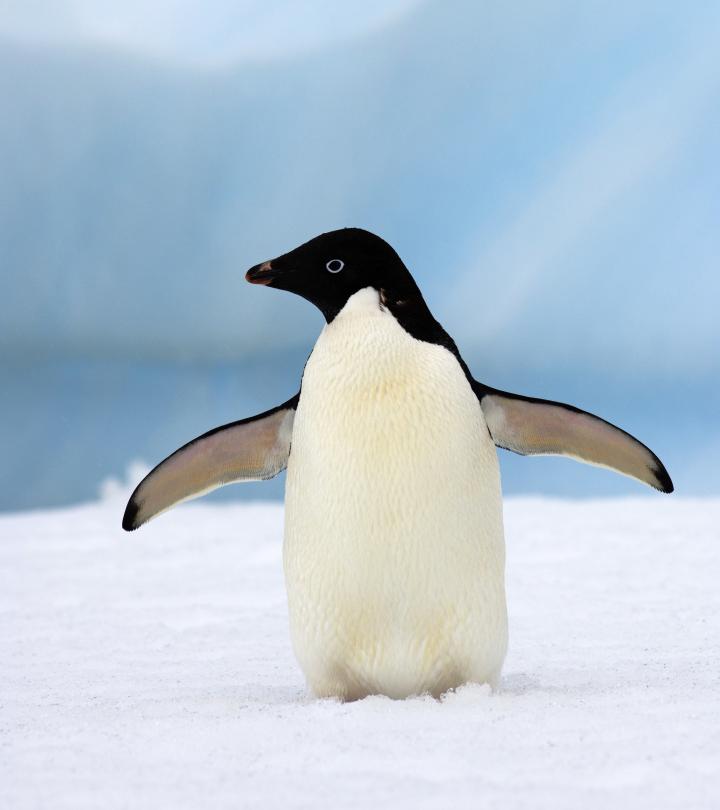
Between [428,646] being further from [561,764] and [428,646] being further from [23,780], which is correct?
[23,780]

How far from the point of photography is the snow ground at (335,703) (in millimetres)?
1885

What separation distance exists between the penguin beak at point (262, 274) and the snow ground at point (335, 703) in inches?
44.3

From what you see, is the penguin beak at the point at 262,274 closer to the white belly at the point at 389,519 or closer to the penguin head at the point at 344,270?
the penguin head at the point at 344,270

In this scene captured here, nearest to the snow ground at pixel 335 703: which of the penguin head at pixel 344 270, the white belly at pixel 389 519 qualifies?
the white belly at pixel 389 519

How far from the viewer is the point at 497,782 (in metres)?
1.88

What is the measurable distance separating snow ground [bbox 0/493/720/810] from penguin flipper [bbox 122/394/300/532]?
558 mm

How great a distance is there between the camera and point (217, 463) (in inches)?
121

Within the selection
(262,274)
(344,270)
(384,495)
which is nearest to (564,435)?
(384,495)

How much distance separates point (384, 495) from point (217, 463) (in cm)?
62

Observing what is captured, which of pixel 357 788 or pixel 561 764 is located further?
pixel 561 764

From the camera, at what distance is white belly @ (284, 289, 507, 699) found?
2.66 meters

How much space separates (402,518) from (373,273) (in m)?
0.64

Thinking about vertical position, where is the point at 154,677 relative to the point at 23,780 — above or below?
above

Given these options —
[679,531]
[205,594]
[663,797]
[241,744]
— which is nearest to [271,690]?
[241,744]
